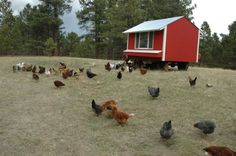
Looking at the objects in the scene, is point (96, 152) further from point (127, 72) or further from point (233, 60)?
point (233, 60)

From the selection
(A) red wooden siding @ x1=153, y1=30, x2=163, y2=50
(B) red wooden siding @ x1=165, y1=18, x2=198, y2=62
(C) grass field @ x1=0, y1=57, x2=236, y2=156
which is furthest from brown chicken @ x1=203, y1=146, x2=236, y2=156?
(A) red wooden siding @ x1=153, y1=30, x2=163, y2=50

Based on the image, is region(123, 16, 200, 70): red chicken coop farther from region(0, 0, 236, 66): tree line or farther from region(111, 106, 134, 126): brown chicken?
region(0, 0, 236, 66): tree line

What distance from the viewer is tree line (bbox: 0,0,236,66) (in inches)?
1283

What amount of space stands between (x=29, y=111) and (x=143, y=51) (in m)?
10.7

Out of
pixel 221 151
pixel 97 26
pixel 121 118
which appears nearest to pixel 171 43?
pixel 121 118

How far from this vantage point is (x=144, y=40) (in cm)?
1953

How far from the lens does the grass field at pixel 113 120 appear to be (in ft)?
22.8

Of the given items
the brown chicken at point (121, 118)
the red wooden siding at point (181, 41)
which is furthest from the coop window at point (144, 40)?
the brown chicken at point (121, 118)

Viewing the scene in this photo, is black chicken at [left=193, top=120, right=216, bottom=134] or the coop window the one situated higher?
the coop window

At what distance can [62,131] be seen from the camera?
25.7 ft

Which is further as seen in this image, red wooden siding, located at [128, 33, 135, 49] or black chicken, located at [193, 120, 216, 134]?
red wooden siding, located at [128, 33, 135, 49]

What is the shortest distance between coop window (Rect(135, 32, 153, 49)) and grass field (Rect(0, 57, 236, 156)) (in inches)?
205

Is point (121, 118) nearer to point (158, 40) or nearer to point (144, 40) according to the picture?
point (158, 40)

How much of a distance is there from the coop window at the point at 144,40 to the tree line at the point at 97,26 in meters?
11.9
